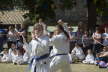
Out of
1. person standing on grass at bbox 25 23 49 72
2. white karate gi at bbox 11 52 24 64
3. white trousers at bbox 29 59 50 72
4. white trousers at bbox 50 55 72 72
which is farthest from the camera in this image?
white karate gi at bbox 11 52 24 64

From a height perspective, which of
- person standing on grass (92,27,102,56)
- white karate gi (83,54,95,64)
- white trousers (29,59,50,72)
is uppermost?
white trousers (29,59,50,72)

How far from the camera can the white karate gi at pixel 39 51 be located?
313 inches

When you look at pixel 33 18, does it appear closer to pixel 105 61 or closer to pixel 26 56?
pixel 26 56

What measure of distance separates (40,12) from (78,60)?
6.92 metres

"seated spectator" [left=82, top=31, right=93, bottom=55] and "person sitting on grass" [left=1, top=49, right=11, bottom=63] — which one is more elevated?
"seated spectator" [left=82, top=31, right=93, bottom=55]

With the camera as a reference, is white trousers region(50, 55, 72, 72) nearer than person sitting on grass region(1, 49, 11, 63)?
Yes

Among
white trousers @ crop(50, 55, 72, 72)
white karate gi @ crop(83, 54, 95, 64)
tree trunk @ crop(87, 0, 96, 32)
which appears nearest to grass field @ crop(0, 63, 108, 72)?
white karate gi @ crop(83, 54, 95, 64)

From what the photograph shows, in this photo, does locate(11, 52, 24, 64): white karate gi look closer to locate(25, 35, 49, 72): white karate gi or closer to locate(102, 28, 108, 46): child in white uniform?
locate(102, 28, 108, 46): child in white uniform

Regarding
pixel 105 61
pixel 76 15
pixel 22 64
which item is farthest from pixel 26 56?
pixel 76 15

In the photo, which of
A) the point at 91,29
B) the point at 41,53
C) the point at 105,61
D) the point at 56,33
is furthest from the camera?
the point at 91,29

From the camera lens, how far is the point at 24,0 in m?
20.8

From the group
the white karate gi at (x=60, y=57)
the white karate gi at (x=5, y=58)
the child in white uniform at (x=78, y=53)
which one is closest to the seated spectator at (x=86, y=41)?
the child in white uniform at (x=78, y=53)

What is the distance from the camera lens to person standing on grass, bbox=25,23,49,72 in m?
7.92

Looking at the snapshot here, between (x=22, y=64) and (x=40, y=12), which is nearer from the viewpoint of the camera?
(x=22, y=64)
